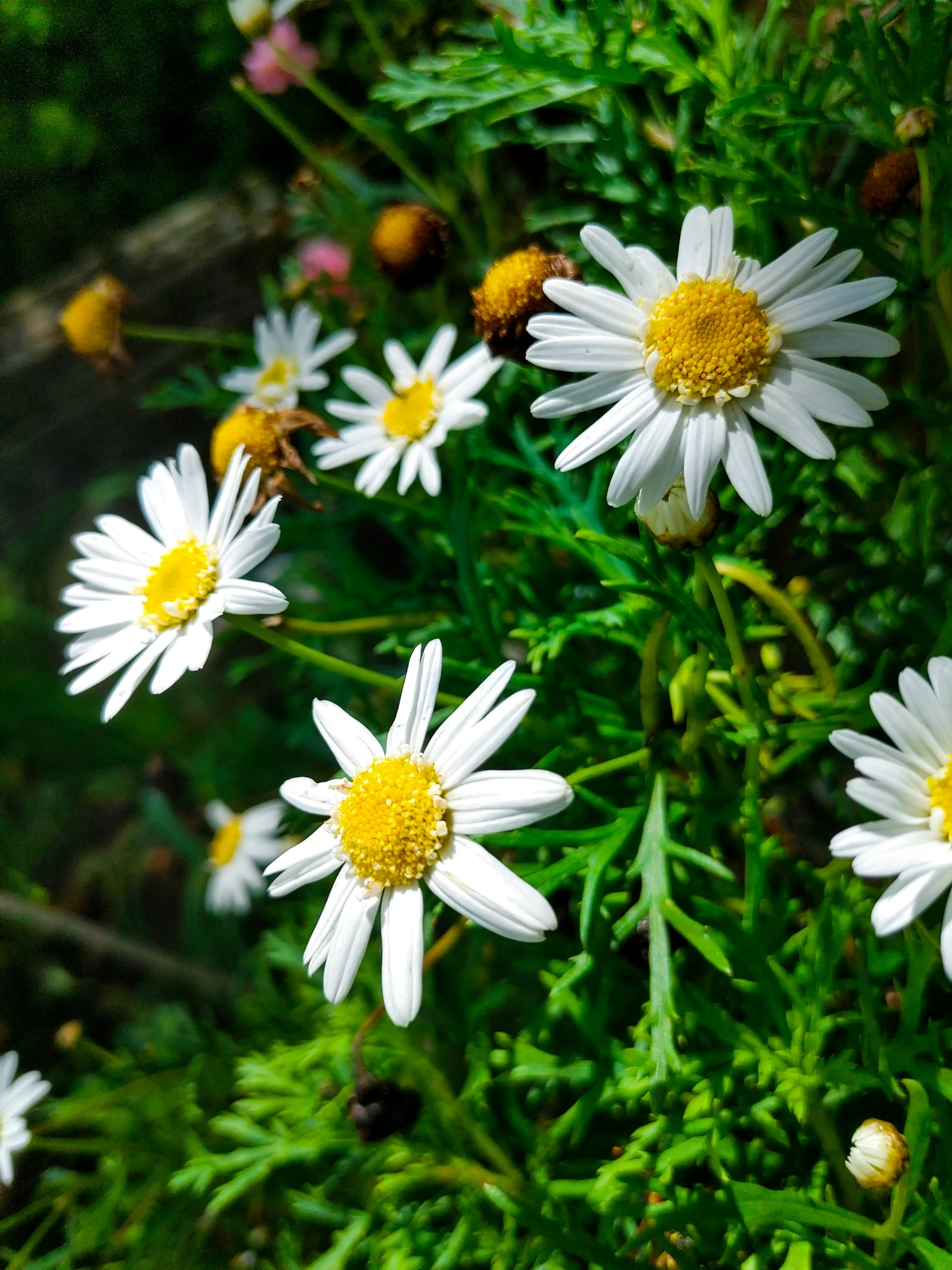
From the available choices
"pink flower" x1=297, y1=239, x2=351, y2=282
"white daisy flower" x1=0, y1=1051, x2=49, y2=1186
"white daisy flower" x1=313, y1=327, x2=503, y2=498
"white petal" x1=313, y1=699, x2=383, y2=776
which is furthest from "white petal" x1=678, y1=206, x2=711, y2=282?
"white daisy flower" x1=0, y1=1051, x2=49, y2=1186

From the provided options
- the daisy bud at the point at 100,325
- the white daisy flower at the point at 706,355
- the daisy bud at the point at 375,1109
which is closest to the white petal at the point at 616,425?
the white daisy flower at the point at 706,355

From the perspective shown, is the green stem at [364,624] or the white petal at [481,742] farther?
the green stem at [364,624]

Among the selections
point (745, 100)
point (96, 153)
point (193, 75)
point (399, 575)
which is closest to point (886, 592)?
point (745, 100)

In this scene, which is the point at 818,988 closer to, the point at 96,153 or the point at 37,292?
the point at 96,153

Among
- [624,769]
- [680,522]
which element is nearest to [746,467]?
[680,522]

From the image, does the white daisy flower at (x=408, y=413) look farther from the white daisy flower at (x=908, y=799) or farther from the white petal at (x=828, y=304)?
the white daisy flower at (x=908, y=799)

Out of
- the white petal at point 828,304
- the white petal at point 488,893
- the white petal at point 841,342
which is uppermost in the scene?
the white petal at point 828,304

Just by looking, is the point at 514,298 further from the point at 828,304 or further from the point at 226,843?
the point at 226,843
